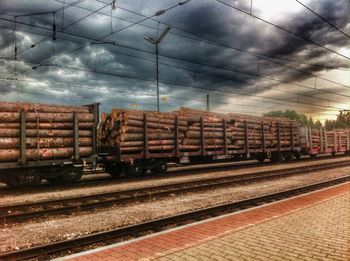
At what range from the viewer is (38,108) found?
1337cm

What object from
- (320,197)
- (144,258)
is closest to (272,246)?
(144,258)

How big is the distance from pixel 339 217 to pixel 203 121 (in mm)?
12787

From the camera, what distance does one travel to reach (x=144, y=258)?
17.0 feet

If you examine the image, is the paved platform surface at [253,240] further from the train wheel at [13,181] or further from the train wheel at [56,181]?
the train wheel at [56,181]

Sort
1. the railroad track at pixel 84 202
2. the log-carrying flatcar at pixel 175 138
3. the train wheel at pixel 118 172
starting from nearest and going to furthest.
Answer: the railroad track at pixel 84 202 → the log-carrying flatcar at pixel 175 138 → the train wheel at pixel 118 172

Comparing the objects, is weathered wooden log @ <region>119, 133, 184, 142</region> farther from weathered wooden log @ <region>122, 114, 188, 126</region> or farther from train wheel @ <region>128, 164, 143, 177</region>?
train wheel @ <region>128, 164, 143, 177</region>

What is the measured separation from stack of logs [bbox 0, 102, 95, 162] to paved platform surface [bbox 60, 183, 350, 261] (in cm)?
827

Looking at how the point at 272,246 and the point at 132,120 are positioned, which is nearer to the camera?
the point at 272,246

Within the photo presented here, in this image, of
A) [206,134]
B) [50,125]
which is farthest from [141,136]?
[206,134]

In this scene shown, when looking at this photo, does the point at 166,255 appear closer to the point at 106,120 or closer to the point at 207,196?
the point at 207,196

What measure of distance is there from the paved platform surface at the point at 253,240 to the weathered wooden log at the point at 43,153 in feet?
26.9

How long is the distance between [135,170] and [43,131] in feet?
17.1

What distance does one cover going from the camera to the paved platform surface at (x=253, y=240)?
17.3ft

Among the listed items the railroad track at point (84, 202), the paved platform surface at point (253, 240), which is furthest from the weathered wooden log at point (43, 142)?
the paved platform surface at point (253, 240)
